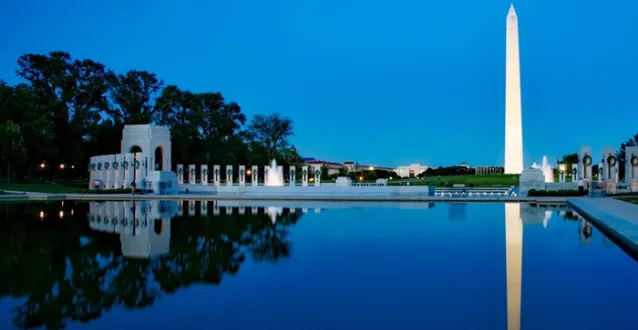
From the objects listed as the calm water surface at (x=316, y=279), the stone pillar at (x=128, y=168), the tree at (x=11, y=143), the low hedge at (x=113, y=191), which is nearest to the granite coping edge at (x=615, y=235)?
the calm water surface at (x=316, y=279)

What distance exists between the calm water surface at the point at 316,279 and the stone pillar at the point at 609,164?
73.5 ft

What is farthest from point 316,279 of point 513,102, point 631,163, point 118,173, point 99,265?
point 513,102

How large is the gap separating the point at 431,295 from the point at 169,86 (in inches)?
2288

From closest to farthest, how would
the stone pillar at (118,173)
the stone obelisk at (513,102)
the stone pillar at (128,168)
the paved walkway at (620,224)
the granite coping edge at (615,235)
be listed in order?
1. the granite coping edge at (615,235)
2. the paved walkway at (620,224)
3. the stone pillar at (128,168)
4. the stone pillar at (118,173)
5. the stone obelisk at (513,102)

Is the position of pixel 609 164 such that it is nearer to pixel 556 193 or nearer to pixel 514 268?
pixel 556 193

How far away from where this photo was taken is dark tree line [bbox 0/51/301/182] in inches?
1914

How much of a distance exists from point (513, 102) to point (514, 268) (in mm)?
47813

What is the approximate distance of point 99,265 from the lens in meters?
10.4

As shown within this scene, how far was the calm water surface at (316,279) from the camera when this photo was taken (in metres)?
6.92

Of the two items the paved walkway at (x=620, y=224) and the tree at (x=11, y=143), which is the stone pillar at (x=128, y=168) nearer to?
the tree at (x=11, y=143)

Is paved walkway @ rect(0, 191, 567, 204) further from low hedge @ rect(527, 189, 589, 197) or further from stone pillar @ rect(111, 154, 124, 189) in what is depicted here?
stone pillar @ rect(111, 154, 124, 189)

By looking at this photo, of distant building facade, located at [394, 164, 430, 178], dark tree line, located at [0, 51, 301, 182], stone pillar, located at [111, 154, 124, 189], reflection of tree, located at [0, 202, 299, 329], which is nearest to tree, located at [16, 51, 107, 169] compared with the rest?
dark tree line, located at [0, 51, 301, 182]

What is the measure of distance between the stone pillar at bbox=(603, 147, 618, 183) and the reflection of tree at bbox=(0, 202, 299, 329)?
26530 mm

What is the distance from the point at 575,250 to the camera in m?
12.4
